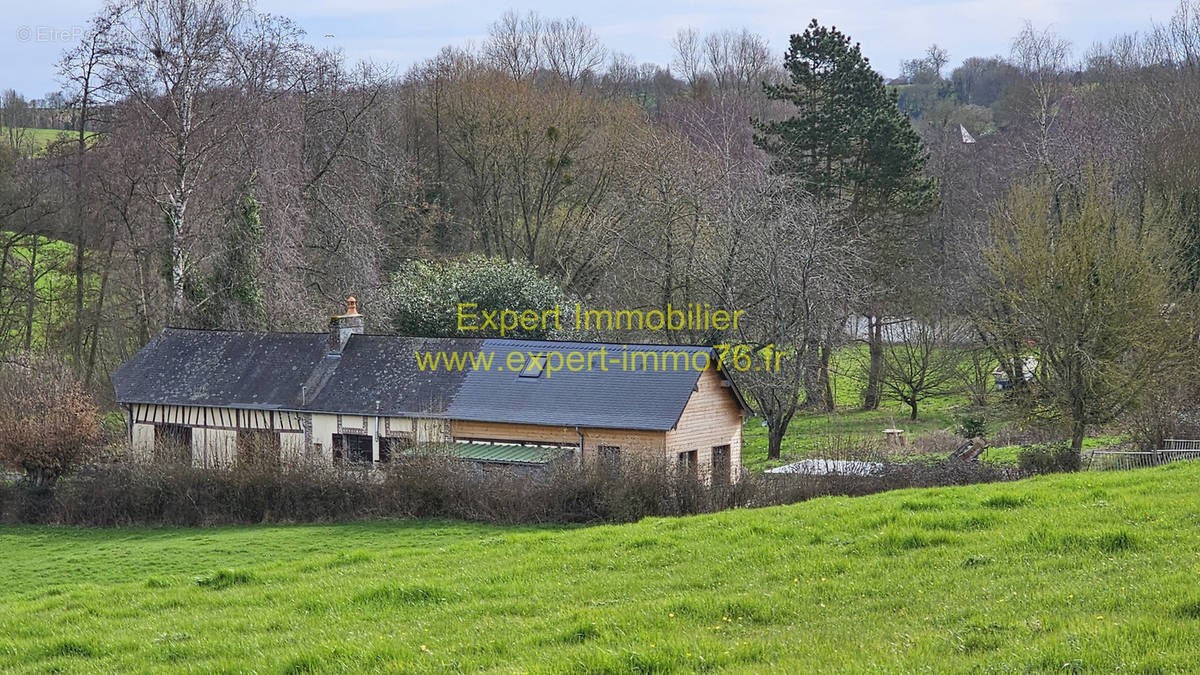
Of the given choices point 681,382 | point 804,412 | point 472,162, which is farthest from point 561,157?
point 681,382

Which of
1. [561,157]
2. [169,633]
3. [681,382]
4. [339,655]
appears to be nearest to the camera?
[339,655]

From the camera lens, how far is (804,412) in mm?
40906

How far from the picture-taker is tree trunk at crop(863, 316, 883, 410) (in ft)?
131

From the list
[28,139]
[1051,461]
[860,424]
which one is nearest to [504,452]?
[1051,461]

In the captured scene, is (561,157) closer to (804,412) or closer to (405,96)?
(405,96)

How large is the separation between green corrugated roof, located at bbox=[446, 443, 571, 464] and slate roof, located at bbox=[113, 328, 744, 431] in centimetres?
59

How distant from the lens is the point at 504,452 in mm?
24312

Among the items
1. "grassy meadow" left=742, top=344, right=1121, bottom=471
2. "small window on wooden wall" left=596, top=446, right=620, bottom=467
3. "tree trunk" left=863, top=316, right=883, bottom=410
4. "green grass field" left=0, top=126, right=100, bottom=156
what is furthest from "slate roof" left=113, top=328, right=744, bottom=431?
"tree trunk" left=863, top=316, right=883, bottom=410

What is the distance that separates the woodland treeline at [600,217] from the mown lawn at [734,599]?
12.2 meters

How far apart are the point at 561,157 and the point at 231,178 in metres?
14.5

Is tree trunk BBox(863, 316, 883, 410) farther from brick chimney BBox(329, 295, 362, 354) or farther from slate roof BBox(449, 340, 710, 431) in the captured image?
brick chimney BBox(329, 295, 362, 354)

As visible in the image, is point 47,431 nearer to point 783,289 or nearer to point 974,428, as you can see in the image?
point 783,289

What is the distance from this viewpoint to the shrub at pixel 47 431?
24719 mm

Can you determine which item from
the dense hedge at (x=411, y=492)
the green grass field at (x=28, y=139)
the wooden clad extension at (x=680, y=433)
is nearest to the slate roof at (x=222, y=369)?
the dense hedge at (x=411, y=492)
